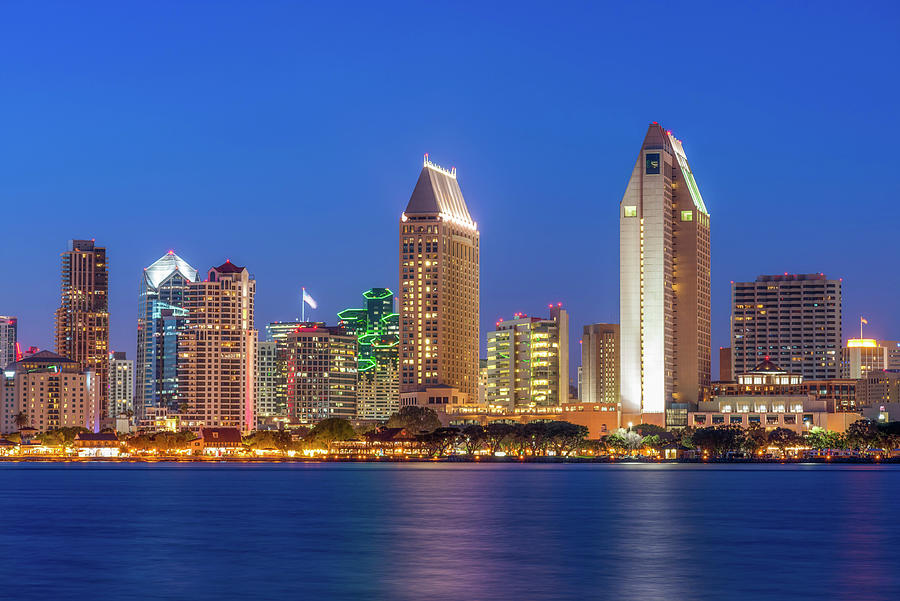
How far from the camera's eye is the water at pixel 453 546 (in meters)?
83.6

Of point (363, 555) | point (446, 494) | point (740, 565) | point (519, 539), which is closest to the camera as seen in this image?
point (740, 565)

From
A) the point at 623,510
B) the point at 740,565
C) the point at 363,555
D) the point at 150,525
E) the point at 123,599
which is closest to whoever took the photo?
the point at 123,599

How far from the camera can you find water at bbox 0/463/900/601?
83562 mm

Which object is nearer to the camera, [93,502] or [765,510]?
[765,510]

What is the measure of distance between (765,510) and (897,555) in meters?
49.3

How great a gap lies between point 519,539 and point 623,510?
3772 cm

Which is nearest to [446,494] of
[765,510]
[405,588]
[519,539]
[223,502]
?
[223,502]

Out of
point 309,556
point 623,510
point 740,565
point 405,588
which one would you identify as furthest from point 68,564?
point 623,510

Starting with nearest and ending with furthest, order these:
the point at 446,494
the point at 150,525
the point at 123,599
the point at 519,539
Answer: the point at 123,599
the point at 519,539
the point at 150,525
the point at 446,494

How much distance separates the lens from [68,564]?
9650cm

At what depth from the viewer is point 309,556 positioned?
101 metres

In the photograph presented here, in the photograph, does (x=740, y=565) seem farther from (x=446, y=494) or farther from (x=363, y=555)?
(x=446, y=494)

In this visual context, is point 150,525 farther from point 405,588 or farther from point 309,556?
point 405,588

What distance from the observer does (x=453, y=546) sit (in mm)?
107375
